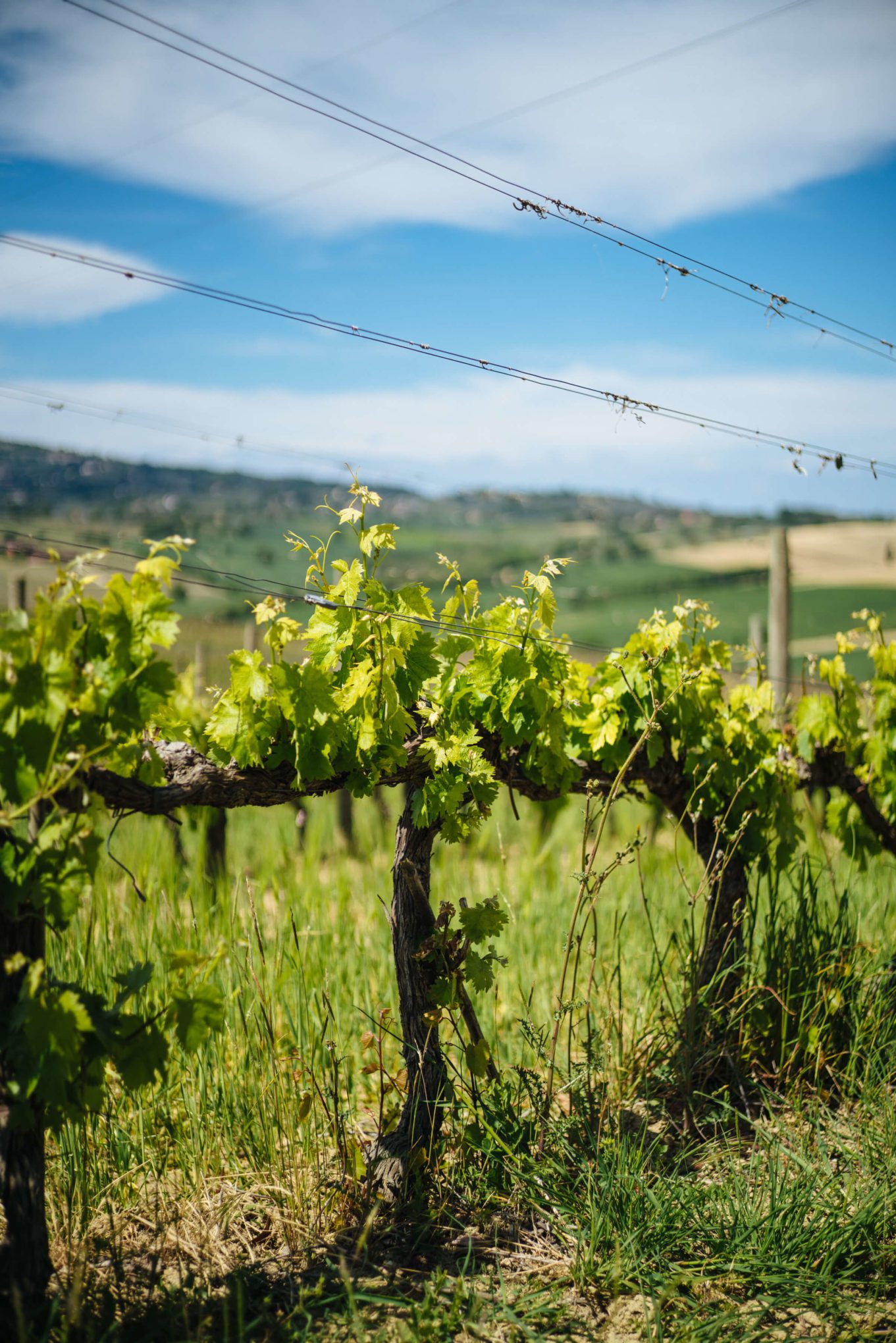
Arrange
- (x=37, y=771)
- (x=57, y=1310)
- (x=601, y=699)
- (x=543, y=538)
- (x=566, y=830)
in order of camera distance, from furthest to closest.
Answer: (x=543, y=538), (x=566, y=830), (x=601, y=699), (x=57, y=1310), (x=37, y=771)

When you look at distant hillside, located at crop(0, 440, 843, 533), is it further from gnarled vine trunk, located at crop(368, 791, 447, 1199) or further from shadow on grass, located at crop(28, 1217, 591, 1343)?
shadow on grass, located at crop(28, 1217, 591, 1343)

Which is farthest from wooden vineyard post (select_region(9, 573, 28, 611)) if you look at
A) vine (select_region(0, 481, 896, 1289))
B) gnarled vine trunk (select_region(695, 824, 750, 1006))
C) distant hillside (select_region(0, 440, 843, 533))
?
gnarled vine trunk (select_region(695, 824, 750, 1006))

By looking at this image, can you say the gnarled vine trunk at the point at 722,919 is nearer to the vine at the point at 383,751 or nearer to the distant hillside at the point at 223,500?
the vine at the point at 383,751

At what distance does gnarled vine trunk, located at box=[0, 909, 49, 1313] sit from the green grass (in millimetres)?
131

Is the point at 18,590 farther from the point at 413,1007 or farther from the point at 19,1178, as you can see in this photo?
the point at 19,1178

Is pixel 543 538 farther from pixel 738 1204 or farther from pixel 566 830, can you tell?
pixel 738 1204

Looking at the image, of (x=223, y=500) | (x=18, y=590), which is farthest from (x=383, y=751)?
(x=223, y=500)

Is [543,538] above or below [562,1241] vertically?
above

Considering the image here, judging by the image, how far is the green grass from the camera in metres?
2.24

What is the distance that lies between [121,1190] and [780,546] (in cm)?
567

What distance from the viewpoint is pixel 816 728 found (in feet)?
12.8

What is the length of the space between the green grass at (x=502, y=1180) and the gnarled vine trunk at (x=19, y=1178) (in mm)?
131

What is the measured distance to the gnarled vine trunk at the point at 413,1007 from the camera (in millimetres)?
2693

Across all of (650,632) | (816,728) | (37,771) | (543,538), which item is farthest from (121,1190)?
(543,538)
